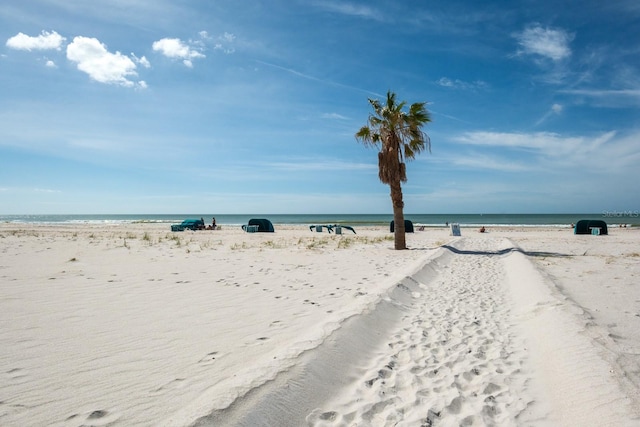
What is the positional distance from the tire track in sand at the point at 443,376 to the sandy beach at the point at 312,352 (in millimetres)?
21

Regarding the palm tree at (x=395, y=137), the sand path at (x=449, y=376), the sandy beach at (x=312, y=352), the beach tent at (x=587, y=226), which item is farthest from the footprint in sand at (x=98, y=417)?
the beach tent at (x=587, y=226)

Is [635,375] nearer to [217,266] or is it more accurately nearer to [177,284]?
[177,284]

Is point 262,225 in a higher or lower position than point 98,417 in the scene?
higher

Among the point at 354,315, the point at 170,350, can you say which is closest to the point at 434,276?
the point at 354,315

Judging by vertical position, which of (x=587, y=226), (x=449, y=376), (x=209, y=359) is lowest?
(x=449, y=376)

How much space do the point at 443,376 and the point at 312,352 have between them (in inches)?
55.9

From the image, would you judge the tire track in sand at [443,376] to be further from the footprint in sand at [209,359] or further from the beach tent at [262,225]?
the beach tent at [262,225]

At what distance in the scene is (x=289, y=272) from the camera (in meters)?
10.1

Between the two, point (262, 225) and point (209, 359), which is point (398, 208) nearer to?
point (209, 359)

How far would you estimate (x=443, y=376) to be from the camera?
387cm

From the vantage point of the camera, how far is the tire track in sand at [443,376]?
10.2 feet

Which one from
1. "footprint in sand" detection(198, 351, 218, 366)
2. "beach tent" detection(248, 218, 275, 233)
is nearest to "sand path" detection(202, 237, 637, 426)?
"footprint in sand" detection(198, 351, 218, 366)

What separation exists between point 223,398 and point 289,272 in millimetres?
7168

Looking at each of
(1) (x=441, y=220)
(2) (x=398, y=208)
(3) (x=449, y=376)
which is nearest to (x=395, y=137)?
(2) (x=398, y=208)
